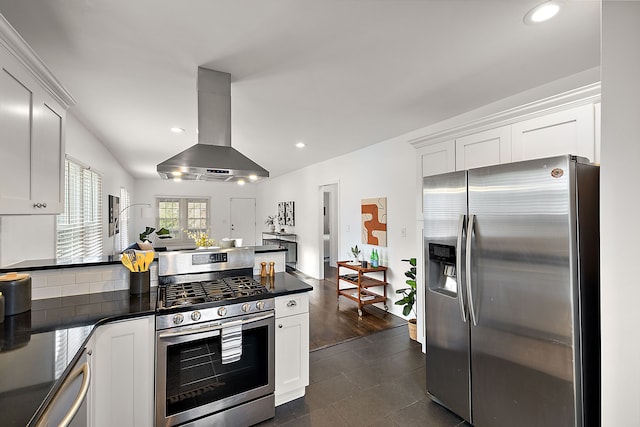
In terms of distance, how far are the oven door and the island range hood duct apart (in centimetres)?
108

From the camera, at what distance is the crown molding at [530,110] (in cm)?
177

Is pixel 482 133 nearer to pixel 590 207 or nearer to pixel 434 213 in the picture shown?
pixel 434 213

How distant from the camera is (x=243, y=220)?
932 cm

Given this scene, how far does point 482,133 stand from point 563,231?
1.24 metres

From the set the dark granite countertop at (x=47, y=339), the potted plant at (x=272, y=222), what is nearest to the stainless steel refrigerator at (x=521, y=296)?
the dark granite countertop at (x=47, y=339)

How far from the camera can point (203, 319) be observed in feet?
5.74

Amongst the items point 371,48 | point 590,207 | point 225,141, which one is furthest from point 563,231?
point 225,141

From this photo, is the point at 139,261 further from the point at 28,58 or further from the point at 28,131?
the point at 28,58

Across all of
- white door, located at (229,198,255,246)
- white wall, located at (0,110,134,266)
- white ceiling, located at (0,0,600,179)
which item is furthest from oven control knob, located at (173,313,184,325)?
white door, located at (229,198,255,246)

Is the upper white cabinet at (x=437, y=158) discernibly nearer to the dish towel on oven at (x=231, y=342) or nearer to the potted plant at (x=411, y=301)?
the potted plant at (x=411, y=301)

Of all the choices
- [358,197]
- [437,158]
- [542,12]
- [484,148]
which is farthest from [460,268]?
[358,197]

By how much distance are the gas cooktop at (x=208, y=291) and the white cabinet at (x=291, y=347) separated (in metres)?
0.22

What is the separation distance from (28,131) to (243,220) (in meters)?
7.98

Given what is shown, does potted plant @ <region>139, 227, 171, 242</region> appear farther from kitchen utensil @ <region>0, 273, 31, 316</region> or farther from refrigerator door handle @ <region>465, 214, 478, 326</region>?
refrigerator door handle @ <region>465, 214, 478, 326</region>
